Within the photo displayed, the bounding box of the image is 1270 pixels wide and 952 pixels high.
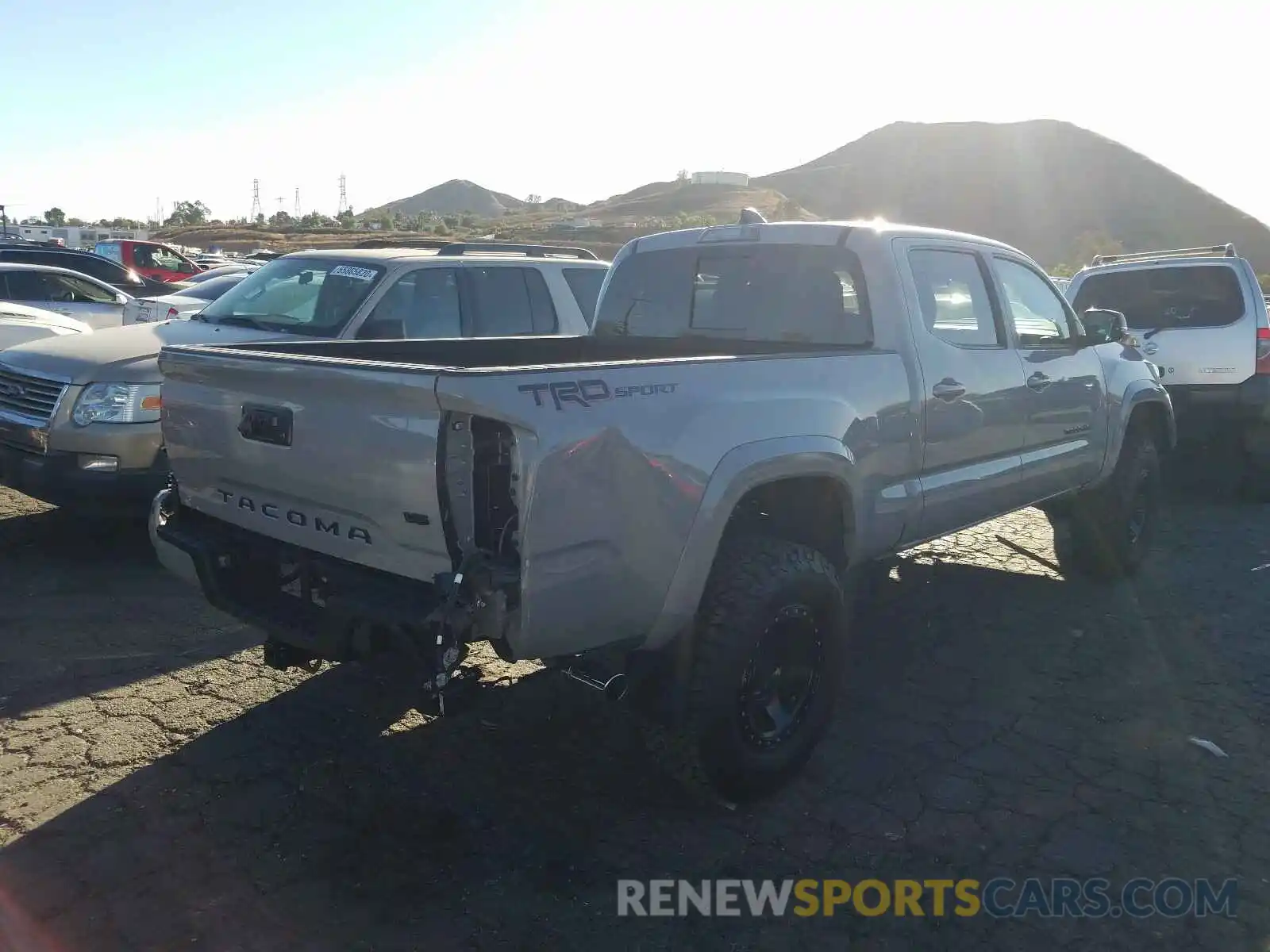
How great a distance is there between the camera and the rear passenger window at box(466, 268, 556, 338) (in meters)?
7.11

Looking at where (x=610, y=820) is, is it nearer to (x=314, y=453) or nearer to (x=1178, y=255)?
(x=314, y=453)

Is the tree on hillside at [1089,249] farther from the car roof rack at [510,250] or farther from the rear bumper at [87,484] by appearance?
the rear bumper at [87,484]

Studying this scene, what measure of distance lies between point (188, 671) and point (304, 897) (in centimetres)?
194

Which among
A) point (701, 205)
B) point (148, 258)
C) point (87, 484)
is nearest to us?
point (87, 484)

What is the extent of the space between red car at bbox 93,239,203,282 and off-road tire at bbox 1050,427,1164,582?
19298mm

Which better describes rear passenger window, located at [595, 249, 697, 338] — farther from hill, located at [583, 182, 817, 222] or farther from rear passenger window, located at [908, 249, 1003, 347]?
hill, located at [583, 182, 817, 222]

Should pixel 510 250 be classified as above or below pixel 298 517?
above

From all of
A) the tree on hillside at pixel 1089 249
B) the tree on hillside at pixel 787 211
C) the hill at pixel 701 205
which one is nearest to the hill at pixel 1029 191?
the tree on hillside at pixel 1089 249

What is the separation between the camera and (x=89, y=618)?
5199 millimetres

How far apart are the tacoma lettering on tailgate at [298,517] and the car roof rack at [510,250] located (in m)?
3.88

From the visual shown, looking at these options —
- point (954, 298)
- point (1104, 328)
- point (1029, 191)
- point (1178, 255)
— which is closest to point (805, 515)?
point (954, 298)

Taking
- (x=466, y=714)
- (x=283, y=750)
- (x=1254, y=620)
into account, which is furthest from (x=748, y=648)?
(x=1254, y=620)

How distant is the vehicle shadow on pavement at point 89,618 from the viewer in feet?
14.9

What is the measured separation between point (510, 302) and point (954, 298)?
11.1 ft
